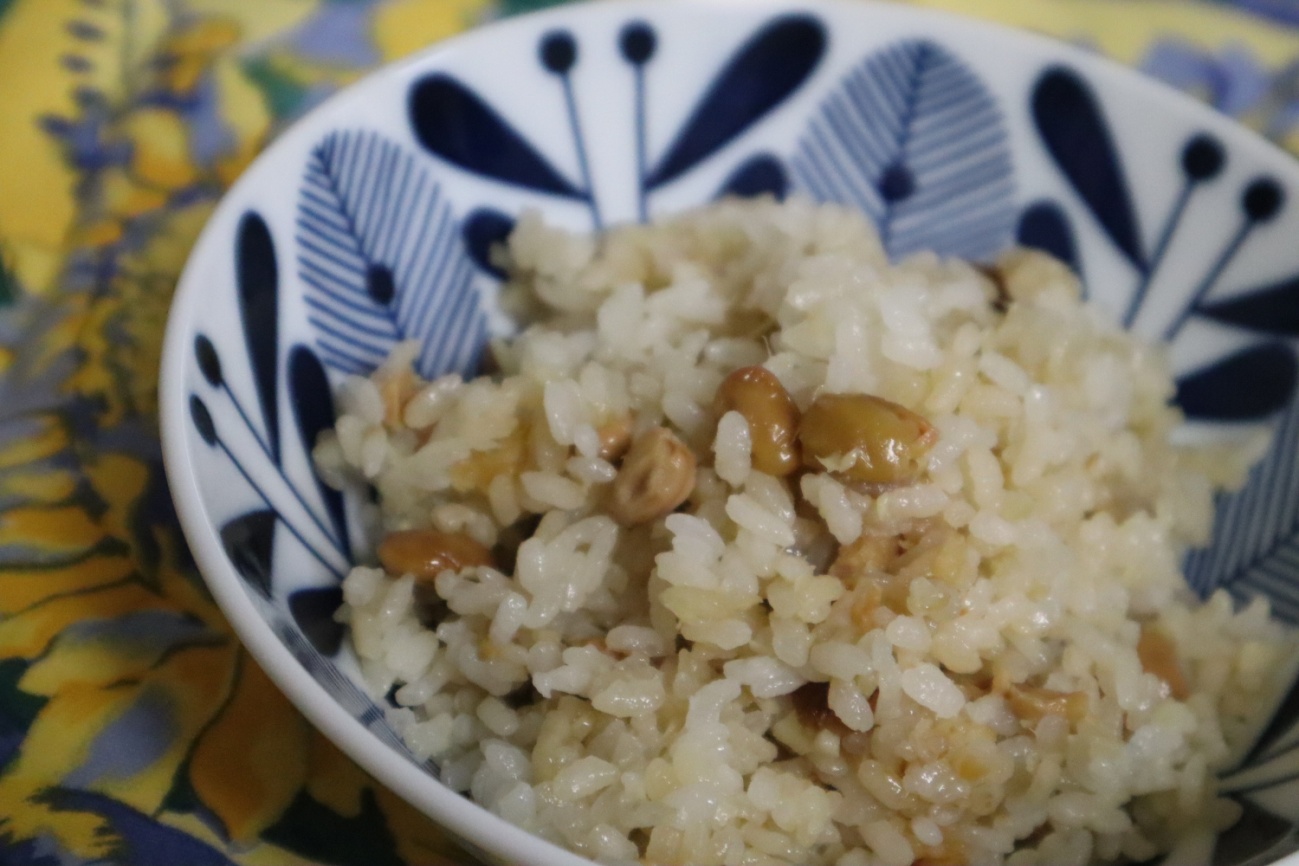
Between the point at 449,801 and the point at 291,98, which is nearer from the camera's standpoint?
the point at 449,801

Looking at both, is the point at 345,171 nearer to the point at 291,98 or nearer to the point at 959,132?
the point at 291,98

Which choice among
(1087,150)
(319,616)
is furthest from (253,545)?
(1087,150)

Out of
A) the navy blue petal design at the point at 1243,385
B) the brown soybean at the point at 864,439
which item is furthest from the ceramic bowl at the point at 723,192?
the brown soybean at the point at 864,439

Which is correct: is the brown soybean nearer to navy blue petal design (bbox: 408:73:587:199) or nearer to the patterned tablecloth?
the patterned tablecloth

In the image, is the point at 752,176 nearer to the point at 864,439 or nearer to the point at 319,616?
the point at 864,439

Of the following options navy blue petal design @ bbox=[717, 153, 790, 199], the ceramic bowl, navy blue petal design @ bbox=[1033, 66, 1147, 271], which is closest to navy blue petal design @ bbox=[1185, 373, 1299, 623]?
the ceramic bowl

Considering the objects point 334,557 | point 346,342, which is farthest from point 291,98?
point 334,557
